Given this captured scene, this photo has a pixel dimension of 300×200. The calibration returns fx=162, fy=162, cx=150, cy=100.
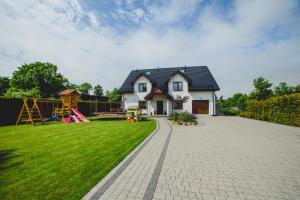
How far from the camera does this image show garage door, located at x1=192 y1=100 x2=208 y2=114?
25013 mm

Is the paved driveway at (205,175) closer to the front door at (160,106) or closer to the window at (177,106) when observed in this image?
the window at (177,106)

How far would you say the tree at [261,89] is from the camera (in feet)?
99.8

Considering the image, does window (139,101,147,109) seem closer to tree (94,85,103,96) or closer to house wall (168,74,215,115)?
house wall (168,74,215,115)

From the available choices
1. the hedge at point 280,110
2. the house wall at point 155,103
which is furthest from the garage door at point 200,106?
the hedge at point 280,110

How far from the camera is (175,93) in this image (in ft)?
86.5

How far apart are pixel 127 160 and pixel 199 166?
2219mm

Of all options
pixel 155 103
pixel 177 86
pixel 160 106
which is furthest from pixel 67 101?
pixel 177 86

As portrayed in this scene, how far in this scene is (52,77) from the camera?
Answer: 4641 cm

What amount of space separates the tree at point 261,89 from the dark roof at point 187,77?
10.6 metres

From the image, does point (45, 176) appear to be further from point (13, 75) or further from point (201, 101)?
point (13, 75)

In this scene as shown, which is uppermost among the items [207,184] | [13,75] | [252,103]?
[13,75]

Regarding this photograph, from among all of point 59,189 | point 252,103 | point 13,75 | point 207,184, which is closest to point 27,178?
point 59,189

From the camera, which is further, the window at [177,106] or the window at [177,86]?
the window at [177,86]

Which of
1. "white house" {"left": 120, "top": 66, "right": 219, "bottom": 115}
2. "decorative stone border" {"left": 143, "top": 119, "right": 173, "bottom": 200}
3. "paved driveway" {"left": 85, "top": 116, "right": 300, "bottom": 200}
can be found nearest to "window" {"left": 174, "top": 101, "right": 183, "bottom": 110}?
"white house" {"left": 120, "top": 66, "right": 219, "bottom": 115}
